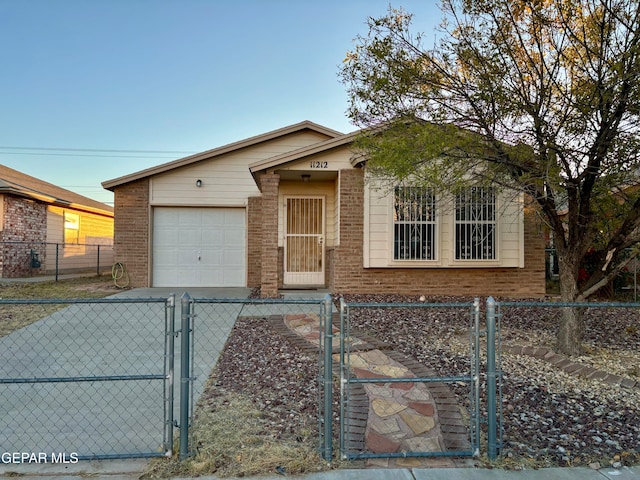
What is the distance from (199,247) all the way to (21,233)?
25.0 feet

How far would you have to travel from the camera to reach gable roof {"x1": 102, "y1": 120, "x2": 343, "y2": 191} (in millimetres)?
12414

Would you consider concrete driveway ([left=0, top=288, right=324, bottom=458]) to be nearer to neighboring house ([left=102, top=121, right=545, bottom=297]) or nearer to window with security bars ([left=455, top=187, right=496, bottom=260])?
neighboring house ([left=102, top=121, right=545, bottom=297])

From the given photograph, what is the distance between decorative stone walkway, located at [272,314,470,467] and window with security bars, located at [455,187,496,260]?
202 inches

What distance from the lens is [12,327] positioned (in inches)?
276

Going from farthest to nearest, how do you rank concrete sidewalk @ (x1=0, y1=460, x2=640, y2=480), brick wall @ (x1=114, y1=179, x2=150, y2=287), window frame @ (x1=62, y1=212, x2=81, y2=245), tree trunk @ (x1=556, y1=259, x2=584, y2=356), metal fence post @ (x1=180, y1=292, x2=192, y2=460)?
window frame @ (x1=62, y1=212, x2=81, y2=245) → brick wall @ (x1=114, y1=179, x2=150, y2=287) → tree trunk @ (x1=556, y1=259, x2=584, y2=356) → metal fence post @ (x1=180, y1=292, x2=192, y2=460) → concrete sidewalk @ (x1=0, y1=460, x2=640, y2=480)

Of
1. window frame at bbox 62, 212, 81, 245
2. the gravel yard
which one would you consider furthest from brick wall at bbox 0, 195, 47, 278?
the gravel yard

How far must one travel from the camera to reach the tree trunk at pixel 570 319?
5582 millimetres

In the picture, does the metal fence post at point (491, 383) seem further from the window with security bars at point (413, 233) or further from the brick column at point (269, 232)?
the brick column at point (269, 232)

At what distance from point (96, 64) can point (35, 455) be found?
1325 cm

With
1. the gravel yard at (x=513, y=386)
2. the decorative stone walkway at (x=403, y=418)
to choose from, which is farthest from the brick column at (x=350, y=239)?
the decorative stone walkway at (x=403, y=418)

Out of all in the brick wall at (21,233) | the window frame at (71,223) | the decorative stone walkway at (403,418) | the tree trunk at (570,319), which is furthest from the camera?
the window frame at (71,223)

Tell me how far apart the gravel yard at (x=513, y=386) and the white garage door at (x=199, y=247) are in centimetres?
590

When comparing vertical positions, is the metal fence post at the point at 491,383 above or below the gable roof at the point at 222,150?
below

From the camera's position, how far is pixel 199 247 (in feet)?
43.0
